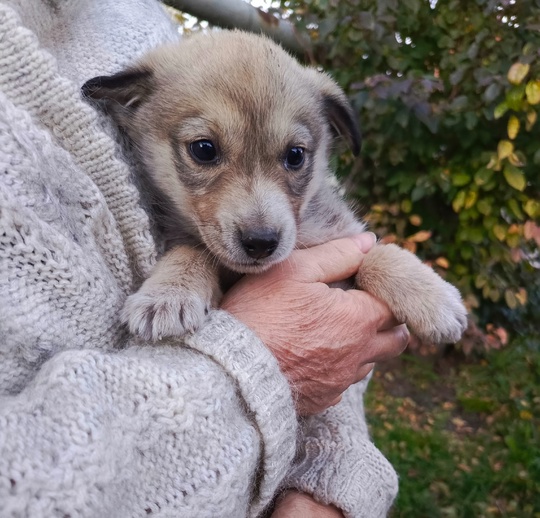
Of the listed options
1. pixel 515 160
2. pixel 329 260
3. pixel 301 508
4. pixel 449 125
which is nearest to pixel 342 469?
pixel 301 508

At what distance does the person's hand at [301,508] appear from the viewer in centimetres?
171

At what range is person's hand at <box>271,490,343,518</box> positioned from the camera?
1710 mm

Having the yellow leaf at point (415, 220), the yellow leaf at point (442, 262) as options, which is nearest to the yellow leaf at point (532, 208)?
the yellow leaf at point (442, 262)

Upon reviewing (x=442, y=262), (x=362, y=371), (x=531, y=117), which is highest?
(x=531, y=117)

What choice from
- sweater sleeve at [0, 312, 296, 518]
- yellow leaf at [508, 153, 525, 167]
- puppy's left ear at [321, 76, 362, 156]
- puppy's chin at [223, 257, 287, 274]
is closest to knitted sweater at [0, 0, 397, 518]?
sweater sleeve at [0, 312, 296, 518]

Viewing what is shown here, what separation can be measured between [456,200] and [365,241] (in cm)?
193

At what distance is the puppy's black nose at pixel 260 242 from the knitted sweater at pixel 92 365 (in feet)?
0.98

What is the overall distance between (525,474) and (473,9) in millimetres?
2963

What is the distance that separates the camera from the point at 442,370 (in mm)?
4832

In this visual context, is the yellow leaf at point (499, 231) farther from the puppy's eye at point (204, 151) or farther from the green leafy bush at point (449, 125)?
the puppy's eye at point (204, 151)

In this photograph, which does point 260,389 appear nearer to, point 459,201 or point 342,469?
point 342,469

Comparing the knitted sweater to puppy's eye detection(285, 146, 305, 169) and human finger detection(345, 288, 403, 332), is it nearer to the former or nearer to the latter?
human finger detection(345, 288, 403, 332)

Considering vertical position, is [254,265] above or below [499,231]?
above

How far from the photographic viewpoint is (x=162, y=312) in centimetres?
162
